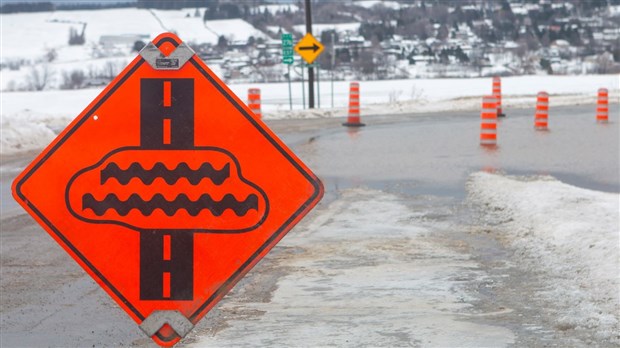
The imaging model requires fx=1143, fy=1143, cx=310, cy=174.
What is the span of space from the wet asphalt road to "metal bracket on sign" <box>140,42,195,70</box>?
9.59 ft

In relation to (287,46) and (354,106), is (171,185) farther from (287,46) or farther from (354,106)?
(287,46)

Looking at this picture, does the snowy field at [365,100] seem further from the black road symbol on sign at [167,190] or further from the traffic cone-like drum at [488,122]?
the black road symbol on sign at [167,190]

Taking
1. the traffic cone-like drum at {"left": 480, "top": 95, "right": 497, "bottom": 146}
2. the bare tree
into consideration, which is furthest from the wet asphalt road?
the bare tree

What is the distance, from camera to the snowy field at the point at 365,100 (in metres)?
23.9

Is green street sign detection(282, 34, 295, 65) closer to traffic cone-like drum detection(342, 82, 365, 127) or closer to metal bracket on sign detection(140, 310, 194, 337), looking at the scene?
traffic cone-like drum detection(342, 82, 365, 127)

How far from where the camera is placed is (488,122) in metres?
21.4

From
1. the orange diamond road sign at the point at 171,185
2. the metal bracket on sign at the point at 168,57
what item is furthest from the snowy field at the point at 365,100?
the metal bracket on sign at the point at 168,57

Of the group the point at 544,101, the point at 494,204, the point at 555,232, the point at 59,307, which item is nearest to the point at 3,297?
the point at 59,307

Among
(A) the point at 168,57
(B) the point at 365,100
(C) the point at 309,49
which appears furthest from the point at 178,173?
(B) the point at 365,100

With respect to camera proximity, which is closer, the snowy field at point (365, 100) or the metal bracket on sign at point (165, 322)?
the metal bracket on sign at point (165, 322)

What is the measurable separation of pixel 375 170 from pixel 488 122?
465 cm

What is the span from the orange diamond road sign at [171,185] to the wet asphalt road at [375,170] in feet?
8.20

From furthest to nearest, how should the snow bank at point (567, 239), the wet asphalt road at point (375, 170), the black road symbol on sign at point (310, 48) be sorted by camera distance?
the black road symbol on sign at point (310, 48)
the wet asphalt road at point (375, 170)
the snow bank at point (567, 239)

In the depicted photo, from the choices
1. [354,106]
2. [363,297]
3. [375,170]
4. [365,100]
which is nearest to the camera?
[363,297]
